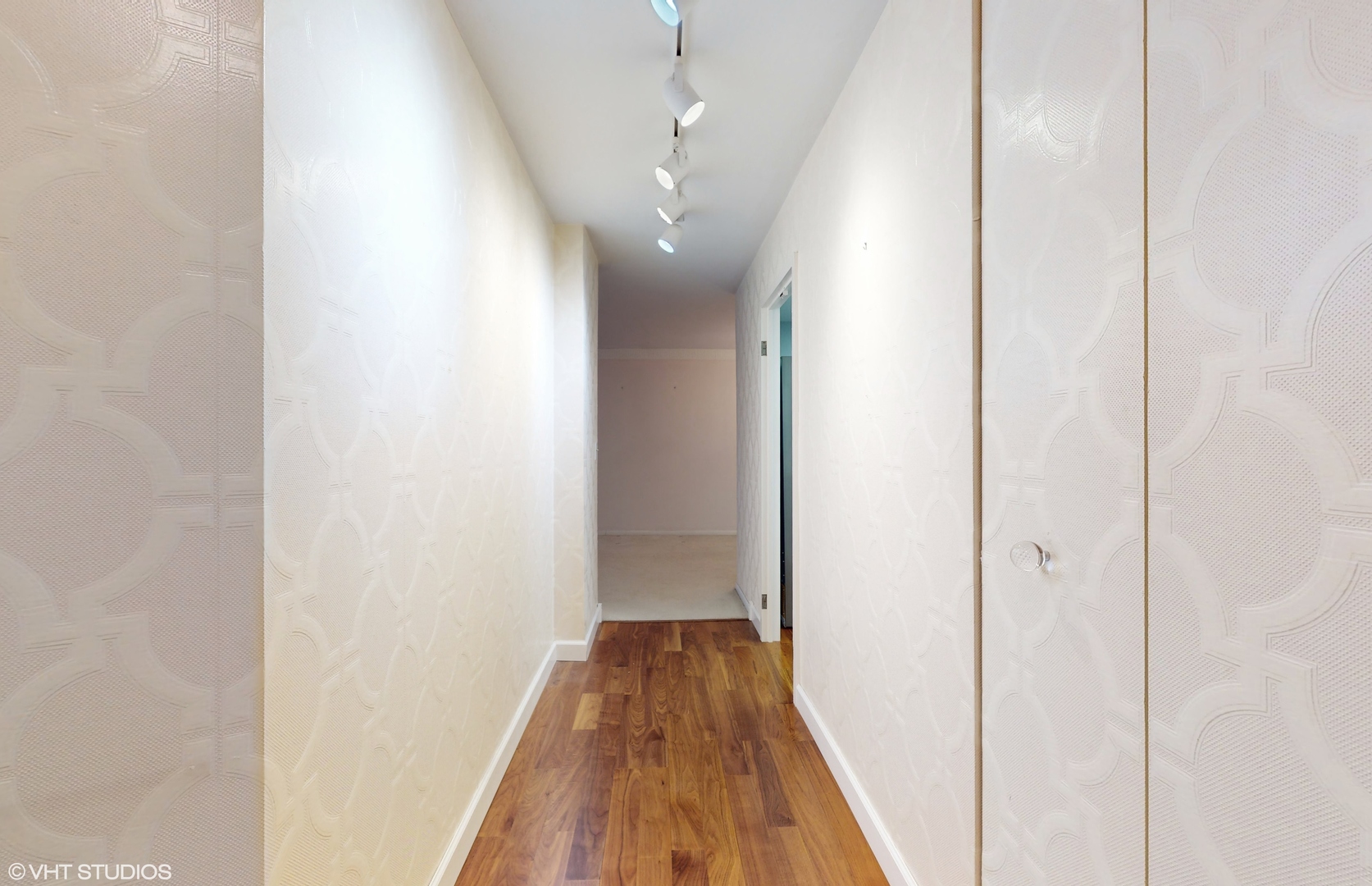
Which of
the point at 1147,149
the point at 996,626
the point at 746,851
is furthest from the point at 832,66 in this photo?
the point at 746,851

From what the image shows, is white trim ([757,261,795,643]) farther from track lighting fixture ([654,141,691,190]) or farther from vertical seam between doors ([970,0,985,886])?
vertical seam between doors ([970,0,985,886])

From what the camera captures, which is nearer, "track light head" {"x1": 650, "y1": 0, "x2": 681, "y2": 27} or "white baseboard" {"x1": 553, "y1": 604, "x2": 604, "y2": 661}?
"track light head" {"x1": 650, "y1": 0, "x2": 681, "y2": 27}

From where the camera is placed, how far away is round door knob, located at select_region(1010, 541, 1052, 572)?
3.34 feet

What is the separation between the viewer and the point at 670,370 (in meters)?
8.24

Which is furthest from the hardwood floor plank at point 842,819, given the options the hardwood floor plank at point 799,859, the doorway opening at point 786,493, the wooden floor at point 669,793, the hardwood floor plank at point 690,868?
the doorway opening at point 786,493

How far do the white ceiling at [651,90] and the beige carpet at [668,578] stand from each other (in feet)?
8.97

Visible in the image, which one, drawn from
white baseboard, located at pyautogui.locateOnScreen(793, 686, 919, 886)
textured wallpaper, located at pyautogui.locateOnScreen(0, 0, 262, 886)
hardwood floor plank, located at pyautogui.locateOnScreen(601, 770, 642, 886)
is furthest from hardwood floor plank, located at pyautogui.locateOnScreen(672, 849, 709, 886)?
textured wallpaper, located at pyautogui.locateOnScreen(0, 0, 262, 886)

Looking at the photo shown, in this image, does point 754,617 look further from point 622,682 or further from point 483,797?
point 483,797

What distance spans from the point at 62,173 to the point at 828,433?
213 cm

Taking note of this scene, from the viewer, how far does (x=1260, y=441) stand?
65cm

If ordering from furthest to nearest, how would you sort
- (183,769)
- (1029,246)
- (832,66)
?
(832,66), (1029,246), (183,769)

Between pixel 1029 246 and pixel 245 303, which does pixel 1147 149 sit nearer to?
pixel 1029 246

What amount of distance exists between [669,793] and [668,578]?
11.7ft

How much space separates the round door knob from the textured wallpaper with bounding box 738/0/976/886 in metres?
0.18
